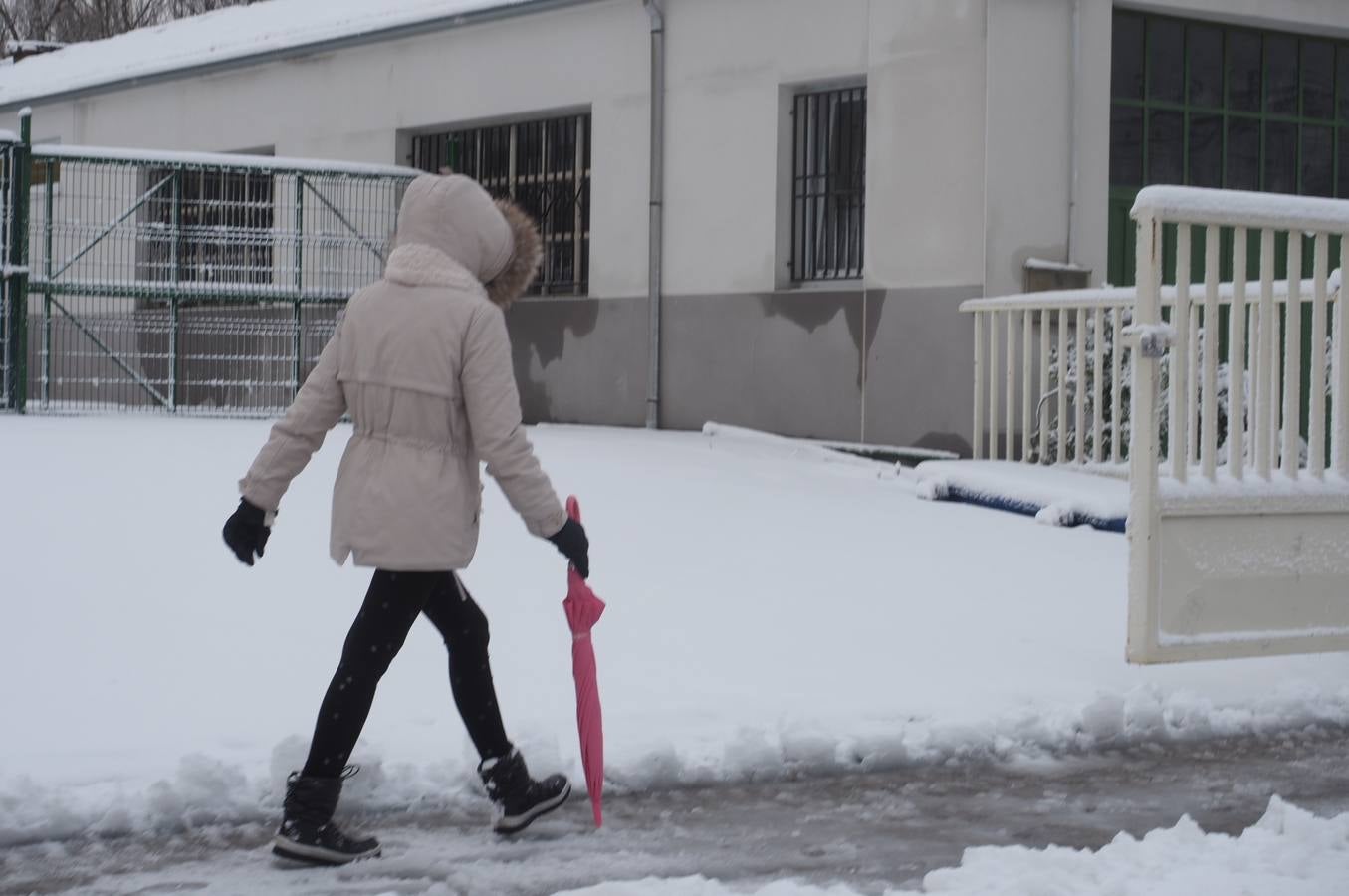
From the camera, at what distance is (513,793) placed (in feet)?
15.2

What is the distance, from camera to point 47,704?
564cm

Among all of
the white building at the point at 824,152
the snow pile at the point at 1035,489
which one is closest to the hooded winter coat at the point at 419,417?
the snow pile at the point at 1035,489

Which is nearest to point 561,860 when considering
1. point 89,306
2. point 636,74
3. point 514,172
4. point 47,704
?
point 47,704

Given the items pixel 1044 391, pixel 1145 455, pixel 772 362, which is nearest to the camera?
pixel 1145 455

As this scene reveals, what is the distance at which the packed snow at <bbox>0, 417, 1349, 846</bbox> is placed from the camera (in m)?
5.16

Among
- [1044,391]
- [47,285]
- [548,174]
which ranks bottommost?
[1044,391]

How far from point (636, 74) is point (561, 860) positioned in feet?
40.0

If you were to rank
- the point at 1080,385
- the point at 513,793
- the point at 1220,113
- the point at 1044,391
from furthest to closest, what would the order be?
the point at 1220,113 → the point at 1044,391 → the point at 1080,385 → the point at 513,793

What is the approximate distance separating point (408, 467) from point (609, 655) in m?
2.29

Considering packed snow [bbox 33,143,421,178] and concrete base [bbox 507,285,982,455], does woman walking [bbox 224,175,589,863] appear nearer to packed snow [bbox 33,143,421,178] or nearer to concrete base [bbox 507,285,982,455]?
concrete base [bbox 507,285,982,455]

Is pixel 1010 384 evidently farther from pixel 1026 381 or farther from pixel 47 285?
pixel 47 285

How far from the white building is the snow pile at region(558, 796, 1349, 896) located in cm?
894

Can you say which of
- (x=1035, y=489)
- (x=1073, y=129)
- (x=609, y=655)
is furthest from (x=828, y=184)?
(x=609, y=655)

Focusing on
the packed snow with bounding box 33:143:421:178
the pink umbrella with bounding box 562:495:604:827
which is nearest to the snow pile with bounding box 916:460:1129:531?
the pink umbrella with bounding box 562:495:604:827
